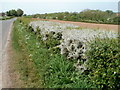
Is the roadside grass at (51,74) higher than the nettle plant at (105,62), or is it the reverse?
the nettle plant at (105,62)

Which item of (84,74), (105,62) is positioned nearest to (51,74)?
(84,74)

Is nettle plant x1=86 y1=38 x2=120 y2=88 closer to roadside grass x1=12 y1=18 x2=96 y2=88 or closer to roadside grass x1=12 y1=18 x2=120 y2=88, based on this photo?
roadside grass x1=12 y1=18 x2=120 y2=88

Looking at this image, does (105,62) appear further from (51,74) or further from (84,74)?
(51,74)

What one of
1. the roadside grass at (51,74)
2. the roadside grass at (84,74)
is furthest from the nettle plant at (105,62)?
the roadside grass at (51,74)

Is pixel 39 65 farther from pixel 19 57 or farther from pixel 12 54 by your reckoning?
pixel 12 54

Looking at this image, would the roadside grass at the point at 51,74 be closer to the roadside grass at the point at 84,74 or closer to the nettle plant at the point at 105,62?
the roadside grass at the point at 84,74

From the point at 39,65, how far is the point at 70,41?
1307mm

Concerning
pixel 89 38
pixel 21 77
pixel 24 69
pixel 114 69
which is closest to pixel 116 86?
pixel 114 69

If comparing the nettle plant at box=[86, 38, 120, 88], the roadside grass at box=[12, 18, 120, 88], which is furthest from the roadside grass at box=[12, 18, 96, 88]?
the nettle plant at box=[86, 38, 120, 88]

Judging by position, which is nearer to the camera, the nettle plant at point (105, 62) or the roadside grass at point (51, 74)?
the nettle plant at point (105, 62)

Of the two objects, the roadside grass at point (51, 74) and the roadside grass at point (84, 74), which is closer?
the roadside grass at point (84, 74)

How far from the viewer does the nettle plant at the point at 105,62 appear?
3.53 m

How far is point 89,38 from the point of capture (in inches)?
169

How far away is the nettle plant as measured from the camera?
3527 mm
